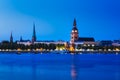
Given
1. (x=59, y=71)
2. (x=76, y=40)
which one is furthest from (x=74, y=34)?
(x=59, y=71)

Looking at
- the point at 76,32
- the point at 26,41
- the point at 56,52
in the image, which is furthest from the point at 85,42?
the point at 26,41

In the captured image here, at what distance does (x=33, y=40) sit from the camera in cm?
19062

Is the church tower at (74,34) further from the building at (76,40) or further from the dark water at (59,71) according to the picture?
the dark water at (59,71)

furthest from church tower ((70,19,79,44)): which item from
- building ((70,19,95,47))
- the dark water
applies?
the dark water

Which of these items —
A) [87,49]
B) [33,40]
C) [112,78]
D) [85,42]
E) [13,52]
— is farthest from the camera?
[33,40]

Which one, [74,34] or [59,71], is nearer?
[59,71]

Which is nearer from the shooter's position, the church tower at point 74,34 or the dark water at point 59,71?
the dark water at point 59,71

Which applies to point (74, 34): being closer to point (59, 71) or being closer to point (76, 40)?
point (76, 40)

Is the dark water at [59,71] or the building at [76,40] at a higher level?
the building at [76,40]

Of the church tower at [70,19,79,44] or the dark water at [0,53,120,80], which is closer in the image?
the dark water at [0,53,120,80]

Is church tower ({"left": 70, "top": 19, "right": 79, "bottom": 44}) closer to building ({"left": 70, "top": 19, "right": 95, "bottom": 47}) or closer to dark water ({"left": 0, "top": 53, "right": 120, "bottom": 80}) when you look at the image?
building ({"left": 70, "top": 19, "right": 95, "bottom": 47})

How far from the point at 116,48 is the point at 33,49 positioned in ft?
110

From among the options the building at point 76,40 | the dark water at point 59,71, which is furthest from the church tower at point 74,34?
the dark water at point 59,71

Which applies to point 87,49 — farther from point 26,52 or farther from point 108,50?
point 26,52
